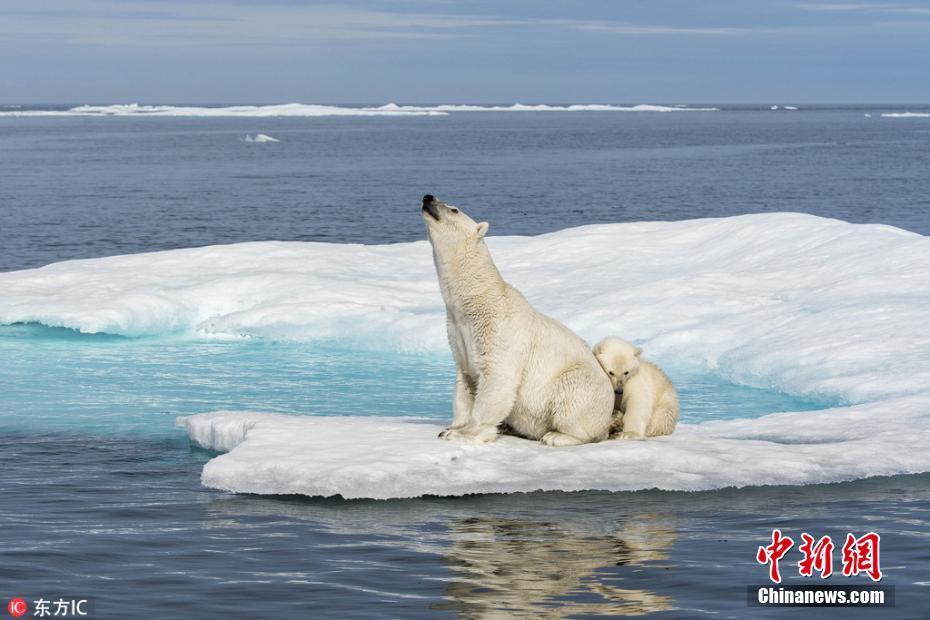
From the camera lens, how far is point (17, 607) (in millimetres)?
6551

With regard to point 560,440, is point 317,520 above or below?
below

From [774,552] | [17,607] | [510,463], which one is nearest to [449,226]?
[510,463]

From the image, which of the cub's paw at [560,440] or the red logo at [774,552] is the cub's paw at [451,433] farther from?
the red logo at [774,552]

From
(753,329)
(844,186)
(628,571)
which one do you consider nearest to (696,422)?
(753,329)

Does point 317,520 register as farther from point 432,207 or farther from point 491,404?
point 432,207

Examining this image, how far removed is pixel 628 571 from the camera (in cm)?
705

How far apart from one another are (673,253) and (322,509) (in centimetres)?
1090

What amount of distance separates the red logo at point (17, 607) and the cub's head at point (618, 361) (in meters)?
4.33

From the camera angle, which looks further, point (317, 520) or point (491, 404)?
point (491, 404)

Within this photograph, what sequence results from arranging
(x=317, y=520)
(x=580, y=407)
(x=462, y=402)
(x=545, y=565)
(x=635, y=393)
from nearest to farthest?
(x=545, y=565)
(x=317, y=520)
(x=580, y=407)
(x=462, y=402)
(x=635, y=393)

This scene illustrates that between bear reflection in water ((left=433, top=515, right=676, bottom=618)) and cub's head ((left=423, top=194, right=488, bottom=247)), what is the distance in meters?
1.96

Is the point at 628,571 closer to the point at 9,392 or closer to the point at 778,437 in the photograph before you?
the point at 778,437

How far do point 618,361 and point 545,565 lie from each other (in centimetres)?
231

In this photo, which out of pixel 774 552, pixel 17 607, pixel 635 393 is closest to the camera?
pixel 17 607
